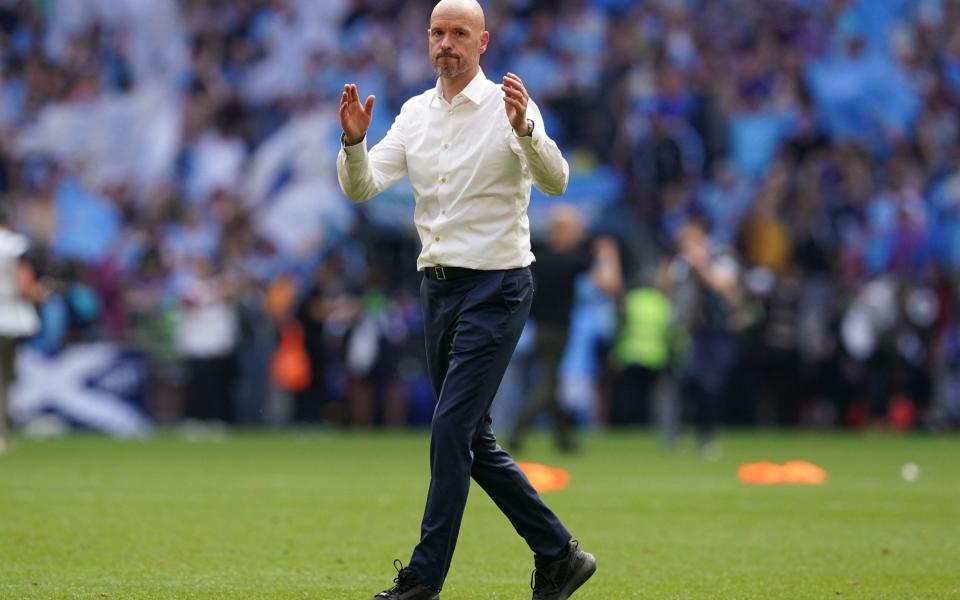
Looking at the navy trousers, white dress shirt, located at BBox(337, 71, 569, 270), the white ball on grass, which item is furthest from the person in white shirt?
the navy trousers

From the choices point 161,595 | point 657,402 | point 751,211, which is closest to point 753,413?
point 657,402

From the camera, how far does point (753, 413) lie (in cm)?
2500

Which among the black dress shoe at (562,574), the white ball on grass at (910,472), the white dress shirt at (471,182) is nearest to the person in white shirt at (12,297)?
the white ball on grass at (910,472)

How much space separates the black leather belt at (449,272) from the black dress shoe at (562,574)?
1285 mm

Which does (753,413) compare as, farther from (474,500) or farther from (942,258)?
(474,500)

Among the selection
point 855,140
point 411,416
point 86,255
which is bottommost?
point 411,416

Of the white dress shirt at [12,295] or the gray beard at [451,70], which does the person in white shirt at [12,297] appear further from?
the gray beard at [451,70]

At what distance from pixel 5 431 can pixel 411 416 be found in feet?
23.3

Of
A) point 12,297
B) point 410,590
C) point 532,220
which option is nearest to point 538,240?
point 532,220

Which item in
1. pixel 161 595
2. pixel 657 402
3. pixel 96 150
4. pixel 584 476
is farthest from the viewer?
pixel 96 150

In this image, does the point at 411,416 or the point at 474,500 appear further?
the point at 411,416

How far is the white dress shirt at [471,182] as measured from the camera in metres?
7.35

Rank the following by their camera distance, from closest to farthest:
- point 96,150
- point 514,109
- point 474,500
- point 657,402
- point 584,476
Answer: point 514,109 → point 474,500 → point 584,476 → point 657,402 → point 96,150

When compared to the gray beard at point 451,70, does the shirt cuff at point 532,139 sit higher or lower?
lower
